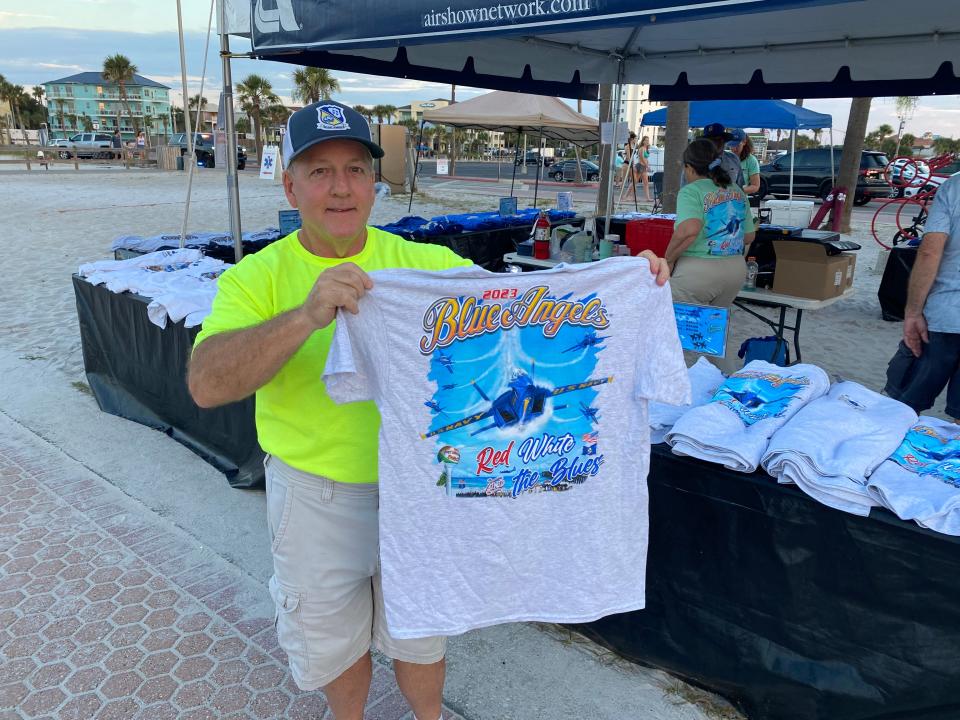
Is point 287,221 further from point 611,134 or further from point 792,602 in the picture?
point 792,602

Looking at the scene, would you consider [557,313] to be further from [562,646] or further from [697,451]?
[562,646]

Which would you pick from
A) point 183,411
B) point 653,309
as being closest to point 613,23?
point 653,309

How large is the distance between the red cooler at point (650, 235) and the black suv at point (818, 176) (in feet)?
53.3

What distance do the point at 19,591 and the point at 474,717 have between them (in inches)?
80.0

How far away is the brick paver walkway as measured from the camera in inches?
89.6

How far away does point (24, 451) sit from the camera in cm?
411

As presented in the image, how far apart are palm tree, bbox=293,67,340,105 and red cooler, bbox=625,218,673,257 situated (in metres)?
34.1

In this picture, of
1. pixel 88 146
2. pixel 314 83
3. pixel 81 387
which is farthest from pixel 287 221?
pixel 88 146

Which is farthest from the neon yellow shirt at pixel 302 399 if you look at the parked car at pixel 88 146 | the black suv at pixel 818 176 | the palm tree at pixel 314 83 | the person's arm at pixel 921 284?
the parked car at pixel 88 146

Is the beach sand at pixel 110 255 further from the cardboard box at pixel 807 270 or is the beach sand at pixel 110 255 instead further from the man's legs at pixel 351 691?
the man's legs at pixel 351 691

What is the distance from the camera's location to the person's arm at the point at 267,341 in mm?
1416

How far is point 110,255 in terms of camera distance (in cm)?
1016

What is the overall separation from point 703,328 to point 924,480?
1632 millimetres

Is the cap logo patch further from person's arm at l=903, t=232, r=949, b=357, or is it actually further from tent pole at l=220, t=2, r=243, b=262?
tent pole at l=220, t=2, r=243, b=262
